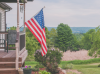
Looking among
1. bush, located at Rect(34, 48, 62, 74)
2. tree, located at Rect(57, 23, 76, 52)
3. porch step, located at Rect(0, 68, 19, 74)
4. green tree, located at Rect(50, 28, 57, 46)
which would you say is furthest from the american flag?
tree, located at Rect(57, 23, 76, 52)

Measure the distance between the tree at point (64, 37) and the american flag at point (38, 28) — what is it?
37550mm

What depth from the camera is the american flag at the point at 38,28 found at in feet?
23.3

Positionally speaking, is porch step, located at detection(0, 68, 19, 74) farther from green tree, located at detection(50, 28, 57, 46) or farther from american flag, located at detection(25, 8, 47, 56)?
green tree, located at detection(50, 28, 57, 46)

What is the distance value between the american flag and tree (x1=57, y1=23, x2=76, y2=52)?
37550mm

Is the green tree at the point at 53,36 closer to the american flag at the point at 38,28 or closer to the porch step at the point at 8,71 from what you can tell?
Answer: the american flag at the point at 38,28

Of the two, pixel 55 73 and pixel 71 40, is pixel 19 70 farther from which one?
pixel 71 40

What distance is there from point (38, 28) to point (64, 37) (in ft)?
128

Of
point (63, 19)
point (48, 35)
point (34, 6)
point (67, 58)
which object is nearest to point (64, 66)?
point (67, 58)

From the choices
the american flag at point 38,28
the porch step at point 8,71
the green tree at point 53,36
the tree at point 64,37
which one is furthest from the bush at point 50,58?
the tree at point 64,37

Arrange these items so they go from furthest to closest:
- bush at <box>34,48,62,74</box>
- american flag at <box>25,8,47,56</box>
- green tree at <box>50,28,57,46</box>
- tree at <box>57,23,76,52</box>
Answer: tree at <box>57,23,76,52</box> < green tree at <box>50,28,57,46</box> < bush at <box>34,48,62,74</box> < american flag at <box>25,8,47,56</box>

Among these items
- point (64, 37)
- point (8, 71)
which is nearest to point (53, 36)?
point (64, 37)

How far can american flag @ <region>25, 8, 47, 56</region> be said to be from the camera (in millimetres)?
7098

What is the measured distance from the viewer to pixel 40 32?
7.12 metres

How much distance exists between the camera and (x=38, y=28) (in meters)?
7.20
